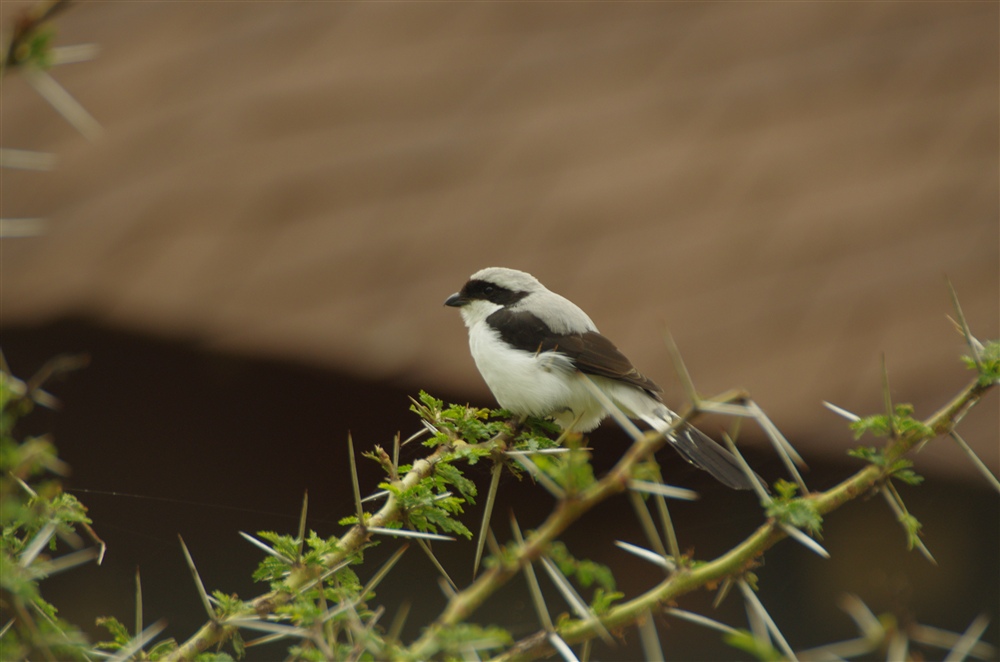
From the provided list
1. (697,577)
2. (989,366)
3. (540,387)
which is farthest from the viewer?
(540,387)

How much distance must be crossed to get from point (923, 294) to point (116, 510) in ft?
14.1

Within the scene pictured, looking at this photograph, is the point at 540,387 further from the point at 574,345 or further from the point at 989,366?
the point at 989,366

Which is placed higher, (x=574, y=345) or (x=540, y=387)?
(x=574, y=345)

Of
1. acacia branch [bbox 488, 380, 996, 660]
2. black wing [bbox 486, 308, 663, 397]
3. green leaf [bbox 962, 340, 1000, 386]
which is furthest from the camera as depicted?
black wing [bbox 486, 308, 663, 397]

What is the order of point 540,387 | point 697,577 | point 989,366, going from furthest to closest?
point 540,387 < point 989,366 < point 697,577

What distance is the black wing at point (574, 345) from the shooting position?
337cm

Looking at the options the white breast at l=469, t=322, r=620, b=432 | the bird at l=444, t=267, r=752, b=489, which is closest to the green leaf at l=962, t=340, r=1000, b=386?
the bird at l=444, t=267, r=752, b=489

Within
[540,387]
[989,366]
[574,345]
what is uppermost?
[989,366]

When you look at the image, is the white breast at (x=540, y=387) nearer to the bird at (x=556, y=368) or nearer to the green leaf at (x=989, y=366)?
the bird at (x=556, y=368)

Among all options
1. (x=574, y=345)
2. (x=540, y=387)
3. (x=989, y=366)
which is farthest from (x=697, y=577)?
(x=574, y=345)

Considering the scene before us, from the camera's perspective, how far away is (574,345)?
11.5ft

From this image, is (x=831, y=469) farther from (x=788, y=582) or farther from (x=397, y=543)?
(x=397, y=543)

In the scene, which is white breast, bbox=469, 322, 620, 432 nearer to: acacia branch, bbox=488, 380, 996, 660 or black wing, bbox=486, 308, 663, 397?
black wing, bbox=486, 308, 663, 397

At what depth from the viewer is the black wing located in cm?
337
